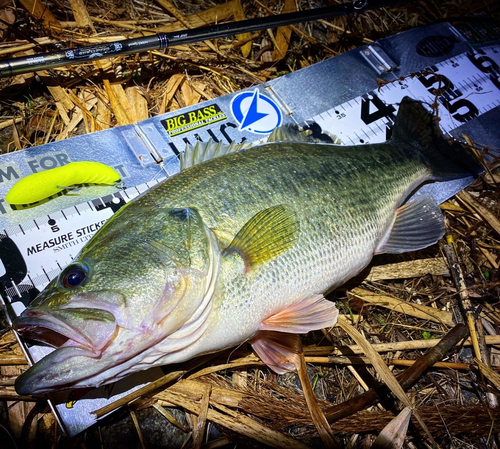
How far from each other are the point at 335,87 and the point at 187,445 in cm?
280

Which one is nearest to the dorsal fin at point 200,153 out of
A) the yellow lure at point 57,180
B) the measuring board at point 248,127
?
the measuring board at point 248,127

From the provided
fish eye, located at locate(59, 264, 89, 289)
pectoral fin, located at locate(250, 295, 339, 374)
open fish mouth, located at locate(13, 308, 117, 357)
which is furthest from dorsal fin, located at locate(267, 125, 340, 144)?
open fish mouth, located at locate(13, 308, 117, 357)

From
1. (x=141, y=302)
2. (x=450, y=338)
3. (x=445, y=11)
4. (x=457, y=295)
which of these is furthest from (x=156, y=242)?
(x=445, y=11)

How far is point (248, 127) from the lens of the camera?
3070 mm

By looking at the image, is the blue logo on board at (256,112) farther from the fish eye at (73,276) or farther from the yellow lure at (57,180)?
the fish eye at (73,276)

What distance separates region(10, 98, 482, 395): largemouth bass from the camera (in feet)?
5.10

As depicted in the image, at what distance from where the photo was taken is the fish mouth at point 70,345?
148 cm

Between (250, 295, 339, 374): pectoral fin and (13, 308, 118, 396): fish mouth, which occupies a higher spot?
(13, 308, 118, 396): fish mouth

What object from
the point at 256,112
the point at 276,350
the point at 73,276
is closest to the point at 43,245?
the point at 73,276

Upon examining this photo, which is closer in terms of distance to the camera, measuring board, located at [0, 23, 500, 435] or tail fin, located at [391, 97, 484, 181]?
measuring board, located at [0, 23, 500, 435]

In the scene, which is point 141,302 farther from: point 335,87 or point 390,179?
point 335,87

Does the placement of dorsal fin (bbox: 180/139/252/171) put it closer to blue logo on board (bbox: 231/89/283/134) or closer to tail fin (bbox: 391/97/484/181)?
blue logo on board (bbox: 231/89/283/134)

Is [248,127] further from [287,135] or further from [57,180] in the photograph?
[57,180]

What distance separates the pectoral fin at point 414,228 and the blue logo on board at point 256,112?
115cm
